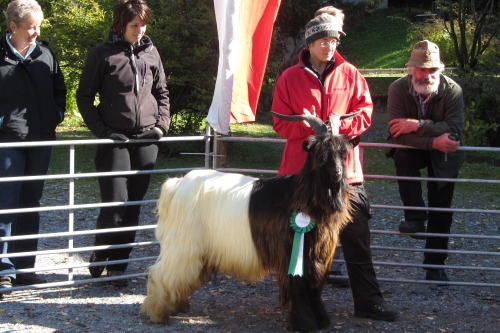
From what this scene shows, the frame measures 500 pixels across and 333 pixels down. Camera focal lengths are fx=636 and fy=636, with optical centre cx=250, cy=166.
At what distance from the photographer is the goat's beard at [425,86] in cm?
590

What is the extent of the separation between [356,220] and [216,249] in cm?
116

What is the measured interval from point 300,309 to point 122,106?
2.41m

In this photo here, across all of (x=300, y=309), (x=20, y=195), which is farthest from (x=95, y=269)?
(x=300, y=309)

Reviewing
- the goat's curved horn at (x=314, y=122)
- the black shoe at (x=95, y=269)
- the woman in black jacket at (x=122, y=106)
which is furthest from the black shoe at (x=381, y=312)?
the black shoe at (x=95, y=269)

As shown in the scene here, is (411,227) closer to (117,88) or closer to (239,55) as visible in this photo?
(239,55)

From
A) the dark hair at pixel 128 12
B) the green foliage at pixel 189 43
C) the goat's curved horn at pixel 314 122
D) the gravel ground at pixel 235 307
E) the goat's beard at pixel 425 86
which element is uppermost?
the green foliage at pixel 189 43

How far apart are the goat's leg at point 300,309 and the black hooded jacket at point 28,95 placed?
2698 mm

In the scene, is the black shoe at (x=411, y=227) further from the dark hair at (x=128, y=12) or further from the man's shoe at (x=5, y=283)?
the man's shoe at (x=5, y=283)

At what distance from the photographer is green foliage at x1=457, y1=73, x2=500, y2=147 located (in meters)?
13.5

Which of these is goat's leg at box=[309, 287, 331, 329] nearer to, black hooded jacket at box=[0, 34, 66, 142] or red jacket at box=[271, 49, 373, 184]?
red jacket at box=[271, 49, 373, 184]

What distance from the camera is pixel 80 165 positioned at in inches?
497

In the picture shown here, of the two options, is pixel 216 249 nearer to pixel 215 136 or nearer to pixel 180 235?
pixel 180 235

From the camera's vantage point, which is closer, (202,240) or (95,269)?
(202,240)

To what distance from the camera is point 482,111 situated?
45.5 ft
